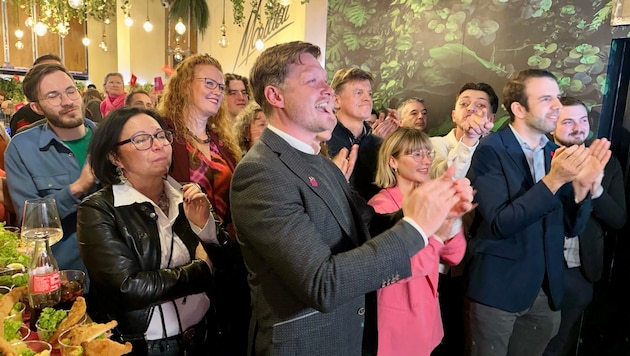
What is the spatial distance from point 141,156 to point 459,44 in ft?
9.96

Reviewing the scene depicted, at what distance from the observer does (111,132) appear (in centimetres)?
171

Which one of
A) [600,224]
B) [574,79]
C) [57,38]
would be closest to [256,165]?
[600,224]

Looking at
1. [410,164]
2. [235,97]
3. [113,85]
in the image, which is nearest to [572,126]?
[410,164]

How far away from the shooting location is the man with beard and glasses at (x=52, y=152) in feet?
7.46

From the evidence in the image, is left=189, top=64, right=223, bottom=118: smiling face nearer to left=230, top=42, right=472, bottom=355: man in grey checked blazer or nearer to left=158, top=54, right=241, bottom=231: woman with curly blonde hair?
left=158, top=54, right=241, bottom=231: woman with curly blonde hair

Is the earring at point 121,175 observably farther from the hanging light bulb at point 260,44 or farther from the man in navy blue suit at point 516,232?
the hanging light bulb at point 260,44

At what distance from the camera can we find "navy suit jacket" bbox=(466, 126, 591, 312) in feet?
6.79

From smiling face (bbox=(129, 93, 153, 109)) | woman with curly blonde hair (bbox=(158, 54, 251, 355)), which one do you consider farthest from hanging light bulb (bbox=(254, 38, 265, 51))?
woman with curly blonde hair (bbox=(158, 54, 251, 355))

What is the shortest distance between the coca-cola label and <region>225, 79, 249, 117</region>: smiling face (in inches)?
87.3

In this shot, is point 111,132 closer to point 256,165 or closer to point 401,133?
point 256,165

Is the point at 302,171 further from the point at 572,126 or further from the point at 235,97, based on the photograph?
the point at 235,97

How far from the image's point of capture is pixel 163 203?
1780mm

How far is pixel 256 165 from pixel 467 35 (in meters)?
3.11

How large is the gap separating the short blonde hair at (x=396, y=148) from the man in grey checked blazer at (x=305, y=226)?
72cm
